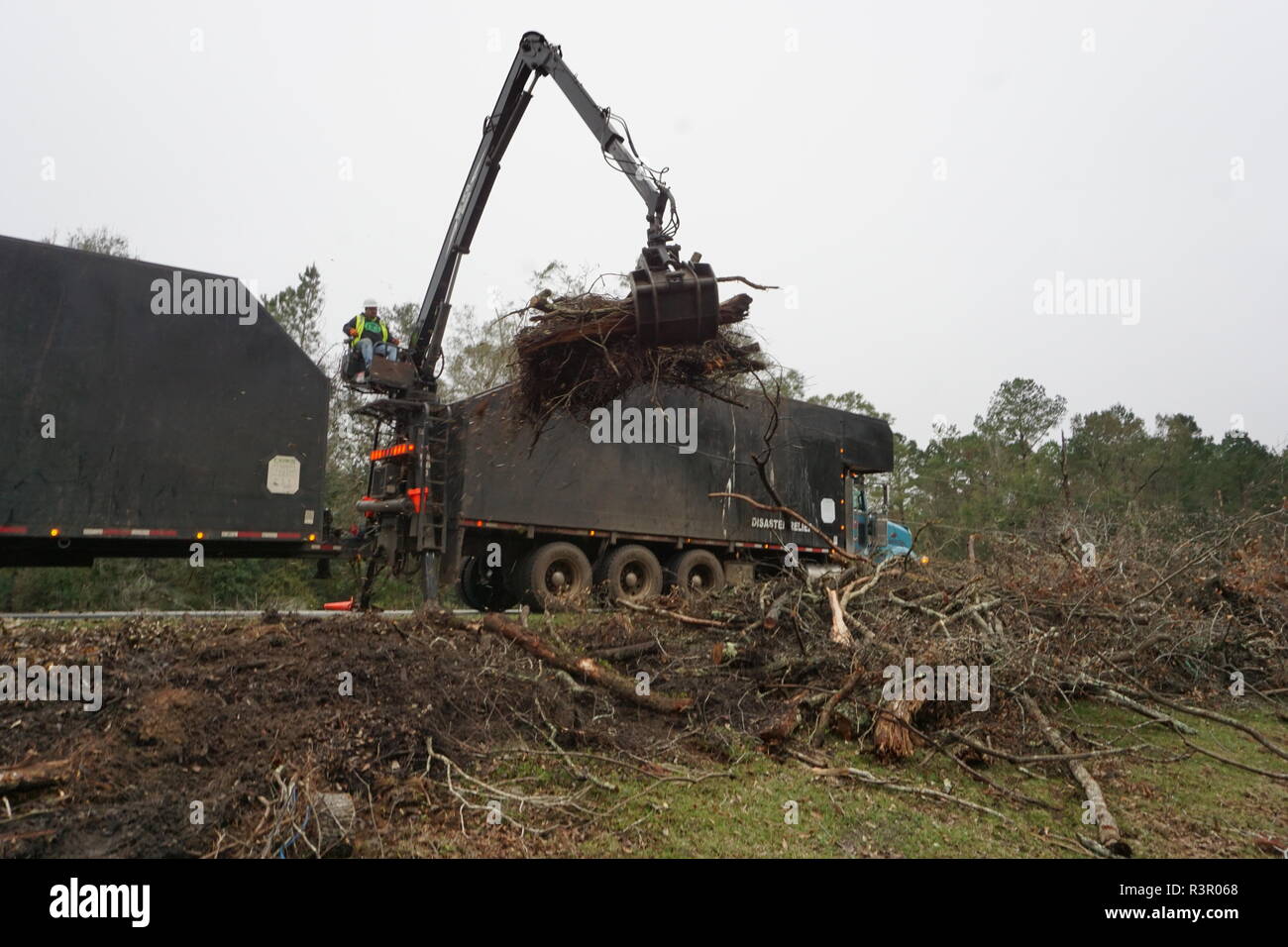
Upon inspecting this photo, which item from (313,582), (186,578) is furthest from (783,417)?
(186,578)

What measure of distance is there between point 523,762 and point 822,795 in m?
1.62

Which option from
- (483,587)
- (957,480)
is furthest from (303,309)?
(957,480)

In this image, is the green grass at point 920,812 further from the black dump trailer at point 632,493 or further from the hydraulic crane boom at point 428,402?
the hydraulic crane boom at point 428,402

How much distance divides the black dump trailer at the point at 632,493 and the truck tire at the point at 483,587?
0.03 meters

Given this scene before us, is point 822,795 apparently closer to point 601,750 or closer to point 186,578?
point 601,750

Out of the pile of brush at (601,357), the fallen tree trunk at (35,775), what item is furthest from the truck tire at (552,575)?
the fallen tree trunk at (35,775)

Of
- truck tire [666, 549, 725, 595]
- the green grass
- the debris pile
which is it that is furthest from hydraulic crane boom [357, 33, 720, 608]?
the green grass

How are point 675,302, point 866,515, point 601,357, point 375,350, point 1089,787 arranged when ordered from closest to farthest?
point 1089,787 → point 675,302 → point 601,357 → point 375,350 → point 866,515

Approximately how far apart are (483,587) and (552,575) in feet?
4.75

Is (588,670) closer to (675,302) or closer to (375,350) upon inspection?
(675,302)

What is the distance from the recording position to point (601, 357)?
727 centimetres

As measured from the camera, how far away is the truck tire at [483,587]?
438 inches

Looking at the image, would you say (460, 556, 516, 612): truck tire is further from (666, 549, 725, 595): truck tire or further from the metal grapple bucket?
the metal grapple bucket

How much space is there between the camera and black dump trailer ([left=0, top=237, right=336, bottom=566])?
25.0 feet
